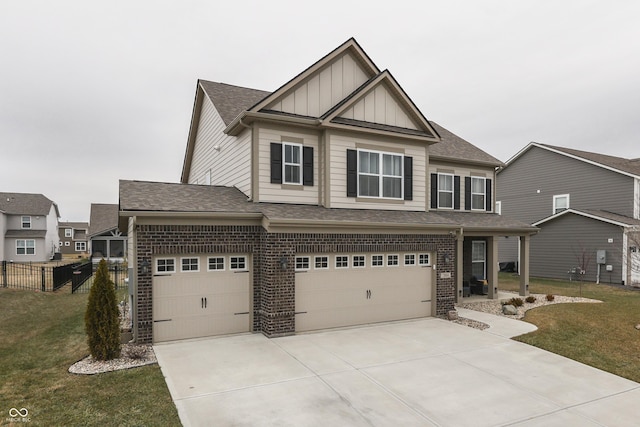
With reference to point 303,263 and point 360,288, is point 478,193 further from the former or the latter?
point 303,263

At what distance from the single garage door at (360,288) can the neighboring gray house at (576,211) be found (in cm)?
1452

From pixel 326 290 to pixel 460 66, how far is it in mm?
17984

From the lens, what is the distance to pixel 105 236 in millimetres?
38062

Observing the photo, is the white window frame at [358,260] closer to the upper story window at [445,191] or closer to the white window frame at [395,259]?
the white window frame at [395,259]

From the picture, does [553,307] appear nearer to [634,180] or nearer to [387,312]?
[387,312]

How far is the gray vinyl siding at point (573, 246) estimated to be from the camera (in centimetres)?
2228

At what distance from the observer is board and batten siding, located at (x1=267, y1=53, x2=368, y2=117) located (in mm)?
12773

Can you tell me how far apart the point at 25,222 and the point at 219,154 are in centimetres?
3817

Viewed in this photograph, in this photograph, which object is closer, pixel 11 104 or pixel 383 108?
pixel 383 108

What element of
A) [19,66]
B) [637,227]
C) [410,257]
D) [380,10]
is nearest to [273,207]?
[410,257]

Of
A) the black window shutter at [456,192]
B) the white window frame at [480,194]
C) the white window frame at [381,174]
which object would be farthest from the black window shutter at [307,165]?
the white window frame at [480,194]

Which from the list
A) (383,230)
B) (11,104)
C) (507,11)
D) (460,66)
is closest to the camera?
(383,230)

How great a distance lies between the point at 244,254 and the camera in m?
11.3

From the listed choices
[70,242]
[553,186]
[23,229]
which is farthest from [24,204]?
[553,186]
